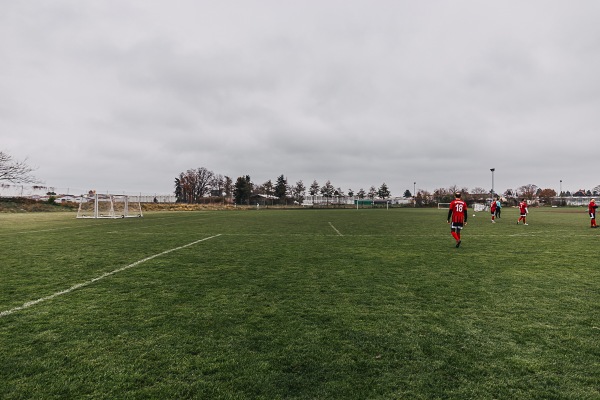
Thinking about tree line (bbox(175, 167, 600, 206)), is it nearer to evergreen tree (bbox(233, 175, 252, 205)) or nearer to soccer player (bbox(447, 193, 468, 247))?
evergreen tree (bbox(233, 175, 252, 205))


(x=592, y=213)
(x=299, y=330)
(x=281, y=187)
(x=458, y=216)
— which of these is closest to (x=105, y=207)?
(x=458, y=216)

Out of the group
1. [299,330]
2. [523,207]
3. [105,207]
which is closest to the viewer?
[299,330]

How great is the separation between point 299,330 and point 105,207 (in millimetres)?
36797

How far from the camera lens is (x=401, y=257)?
30.0 feet

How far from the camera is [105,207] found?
3459 cm

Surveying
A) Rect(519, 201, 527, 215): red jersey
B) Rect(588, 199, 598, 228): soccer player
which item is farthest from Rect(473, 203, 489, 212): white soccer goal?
Rect(588, 199, 598, 228): soccer player

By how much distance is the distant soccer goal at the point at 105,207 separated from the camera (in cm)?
2924

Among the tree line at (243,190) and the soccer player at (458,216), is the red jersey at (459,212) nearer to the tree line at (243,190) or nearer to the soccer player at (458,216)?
the soccer player at (458,216)

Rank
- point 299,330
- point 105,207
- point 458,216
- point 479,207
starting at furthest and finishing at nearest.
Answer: point 479,207 → point 105,207 → point 458,216 → point 299,330

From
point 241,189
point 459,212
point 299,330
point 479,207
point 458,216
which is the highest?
point 241,189

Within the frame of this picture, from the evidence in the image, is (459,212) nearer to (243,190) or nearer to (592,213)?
(592,213)

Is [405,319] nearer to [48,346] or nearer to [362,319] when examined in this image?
[362,319]

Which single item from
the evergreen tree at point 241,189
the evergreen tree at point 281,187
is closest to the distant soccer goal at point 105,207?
the evergreen tree at point 241,189

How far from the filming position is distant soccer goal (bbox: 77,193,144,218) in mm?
29236
